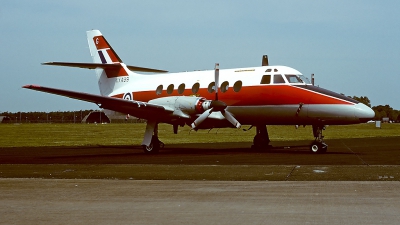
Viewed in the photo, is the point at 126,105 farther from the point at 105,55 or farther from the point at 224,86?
the point at 105,55

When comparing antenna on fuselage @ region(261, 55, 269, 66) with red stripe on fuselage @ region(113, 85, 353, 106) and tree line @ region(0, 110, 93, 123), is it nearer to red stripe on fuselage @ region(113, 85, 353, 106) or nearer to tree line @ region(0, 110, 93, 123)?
red stripe on fuselage @ region(113, 85, 353, 106)

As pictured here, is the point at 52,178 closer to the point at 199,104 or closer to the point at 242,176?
the point at 242,176

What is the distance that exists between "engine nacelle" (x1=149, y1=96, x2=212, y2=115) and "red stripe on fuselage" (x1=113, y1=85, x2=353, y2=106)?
147 centimetres

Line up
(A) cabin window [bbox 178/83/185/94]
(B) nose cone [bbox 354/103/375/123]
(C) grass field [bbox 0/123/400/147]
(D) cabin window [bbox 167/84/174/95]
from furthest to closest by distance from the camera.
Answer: (C) grass field [bbox 0/123/400/147], (D) cabin window [bbox 167/84/174/95], (A) cabin window [bbox 178/83/185/94], (B) nose cone [bbox 354/103/375/123]

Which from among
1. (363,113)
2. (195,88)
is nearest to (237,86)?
(195,88)

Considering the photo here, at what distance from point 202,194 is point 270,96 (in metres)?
15.8

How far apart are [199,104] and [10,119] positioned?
143m

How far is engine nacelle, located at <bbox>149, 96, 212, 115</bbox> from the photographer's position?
2792 centimetres

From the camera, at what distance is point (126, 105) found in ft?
92.4

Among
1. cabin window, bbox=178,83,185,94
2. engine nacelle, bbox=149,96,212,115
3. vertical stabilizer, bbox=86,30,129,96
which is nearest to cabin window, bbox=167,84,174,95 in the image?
cabin window, bbox=178,83,185,94

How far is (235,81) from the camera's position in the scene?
29391 millimetres

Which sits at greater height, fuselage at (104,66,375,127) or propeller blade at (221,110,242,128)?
fuselage at (104,66,375,127)

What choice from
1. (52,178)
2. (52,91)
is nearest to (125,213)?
(52,178)

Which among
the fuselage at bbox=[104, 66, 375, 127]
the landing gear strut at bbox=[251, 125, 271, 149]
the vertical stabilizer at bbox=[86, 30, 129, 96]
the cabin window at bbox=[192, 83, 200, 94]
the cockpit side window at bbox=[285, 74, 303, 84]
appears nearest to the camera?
the fuselage at bbox=[104, 66, 375, 127]
